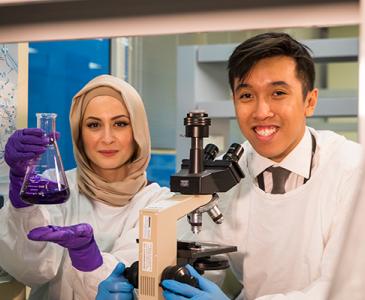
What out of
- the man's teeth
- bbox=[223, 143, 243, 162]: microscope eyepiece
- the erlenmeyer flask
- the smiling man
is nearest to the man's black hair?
the smiling man

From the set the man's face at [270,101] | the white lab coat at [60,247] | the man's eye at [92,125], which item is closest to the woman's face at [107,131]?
the man's eye at [92,125]

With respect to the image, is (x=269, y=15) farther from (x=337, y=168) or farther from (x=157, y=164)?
(x=157, y=164)

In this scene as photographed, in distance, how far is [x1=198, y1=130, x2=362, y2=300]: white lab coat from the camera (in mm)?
1154

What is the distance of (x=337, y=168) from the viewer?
119 centimetres

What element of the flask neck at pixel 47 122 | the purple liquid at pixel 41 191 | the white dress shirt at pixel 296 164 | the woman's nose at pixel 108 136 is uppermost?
the flask neck at pixel 47 122

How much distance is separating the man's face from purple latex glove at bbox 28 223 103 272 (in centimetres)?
45

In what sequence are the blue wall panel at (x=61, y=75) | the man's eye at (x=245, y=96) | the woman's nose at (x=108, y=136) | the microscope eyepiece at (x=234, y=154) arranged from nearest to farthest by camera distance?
1. the microscope eyepiece at (x=234, y=154)
2. the man's eye at (x=245, y=96)
3. the woman's nose at (x=108, y=136)
4. the blue wall panel at (x=61, y=75)

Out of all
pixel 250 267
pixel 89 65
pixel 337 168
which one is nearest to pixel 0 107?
pixel 250 267

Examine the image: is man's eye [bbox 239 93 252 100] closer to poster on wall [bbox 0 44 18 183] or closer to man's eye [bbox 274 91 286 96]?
man's eye [bbox 274 91 286 96]

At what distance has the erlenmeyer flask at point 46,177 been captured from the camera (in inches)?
42.3

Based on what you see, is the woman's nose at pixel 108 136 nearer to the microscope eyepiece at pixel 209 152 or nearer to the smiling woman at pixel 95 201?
the smiling woman at pixel 95 201

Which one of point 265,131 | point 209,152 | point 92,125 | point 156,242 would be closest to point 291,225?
point 265,131

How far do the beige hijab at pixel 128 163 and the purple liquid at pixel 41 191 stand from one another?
0.33 m

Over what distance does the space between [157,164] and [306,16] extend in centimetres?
231
